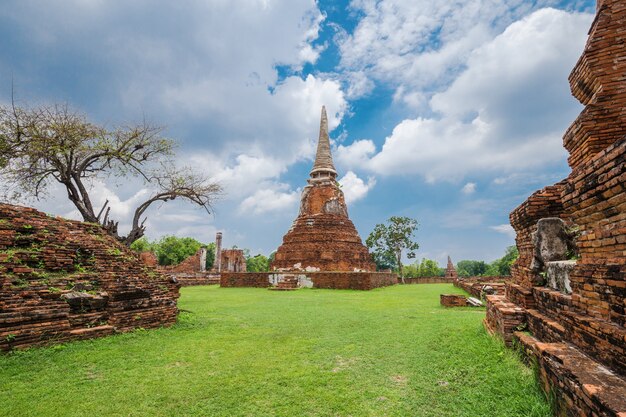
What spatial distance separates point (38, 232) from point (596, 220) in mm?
7805

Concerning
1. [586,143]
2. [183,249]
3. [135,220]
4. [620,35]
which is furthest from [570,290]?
[183,249]

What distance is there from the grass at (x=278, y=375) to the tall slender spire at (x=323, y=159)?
21.0 meters

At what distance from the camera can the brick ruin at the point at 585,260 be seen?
2.30 meters

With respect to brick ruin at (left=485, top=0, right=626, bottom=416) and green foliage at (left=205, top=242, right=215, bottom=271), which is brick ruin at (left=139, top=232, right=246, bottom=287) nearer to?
green foliage at (left=205, top=242, right=215, bottom=271)

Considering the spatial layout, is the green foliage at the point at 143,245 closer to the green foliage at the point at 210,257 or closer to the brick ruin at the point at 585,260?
the green foliage at the point at 210,257

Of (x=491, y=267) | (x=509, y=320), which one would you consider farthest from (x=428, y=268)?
A: (x=509, y=320)

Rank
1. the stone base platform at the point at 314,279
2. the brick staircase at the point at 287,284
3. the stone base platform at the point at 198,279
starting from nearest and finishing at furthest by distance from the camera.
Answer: the stone base platform at the point at 314,279 < the brick staircase at the point at 287,284 < the stone base platform at the point at 198,279

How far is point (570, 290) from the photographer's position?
3.33m

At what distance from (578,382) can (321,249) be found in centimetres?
1953

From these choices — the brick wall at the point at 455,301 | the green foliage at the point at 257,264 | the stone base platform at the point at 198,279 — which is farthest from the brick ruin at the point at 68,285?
the green foliage at the point at 257,264

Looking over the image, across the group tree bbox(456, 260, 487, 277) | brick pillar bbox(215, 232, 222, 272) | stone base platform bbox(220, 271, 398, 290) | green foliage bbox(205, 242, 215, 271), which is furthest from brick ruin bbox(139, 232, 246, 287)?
tree bbox(456, 260, 487, 277)

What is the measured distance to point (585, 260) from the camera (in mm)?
2945

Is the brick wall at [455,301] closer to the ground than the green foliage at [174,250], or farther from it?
closer to the ground

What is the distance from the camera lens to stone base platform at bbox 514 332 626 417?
187cm
